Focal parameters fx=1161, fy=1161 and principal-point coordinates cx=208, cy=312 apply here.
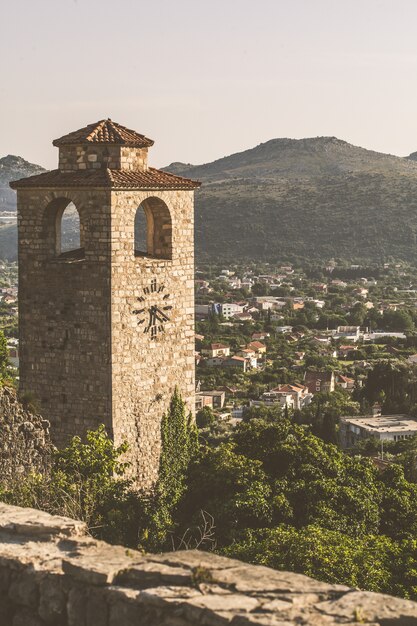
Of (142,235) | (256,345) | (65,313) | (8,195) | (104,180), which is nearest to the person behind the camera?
(104,180)

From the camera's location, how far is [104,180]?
465 inches

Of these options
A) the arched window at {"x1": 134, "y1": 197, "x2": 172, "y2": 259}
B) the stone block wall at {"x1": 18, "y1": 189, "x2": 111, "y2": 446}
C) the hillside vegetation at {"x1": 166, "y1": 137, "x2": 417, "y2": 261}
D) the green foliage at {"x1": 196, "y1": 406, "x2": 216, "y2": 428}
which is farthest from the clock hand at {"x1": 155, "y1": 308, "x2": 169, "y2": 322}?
the hillside vegetation at {"x1": 166, "y1": 137, "x2": 417, "y2": 261}

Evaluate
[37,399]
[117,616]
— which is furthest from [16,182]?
[117,616]

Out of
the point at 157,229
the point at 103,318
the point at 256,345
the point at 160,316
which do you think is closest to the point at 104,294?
the point at 103,318

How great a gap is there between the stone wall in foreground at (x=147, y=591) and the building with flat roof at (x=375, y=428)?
112 feet

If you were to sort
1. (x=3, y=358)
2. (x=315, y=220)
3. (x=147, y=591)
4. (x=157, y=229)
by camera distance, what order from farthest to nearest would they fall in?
(x=315, y=220) < (x=3, y=358) < (x=157, y=229) < (x=147, y=591)

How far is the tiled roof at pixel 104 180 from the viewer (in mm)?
11844

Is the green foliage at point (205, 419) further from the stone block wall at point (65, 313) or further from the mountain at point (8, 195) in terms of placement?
the mountain at point (8, 195)

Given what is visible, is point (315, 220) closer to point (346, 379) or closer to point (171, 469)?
point (346, 379)

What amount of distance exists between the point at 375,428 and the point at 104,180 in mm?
30437

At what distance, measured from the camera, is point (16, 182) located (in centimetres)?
1238

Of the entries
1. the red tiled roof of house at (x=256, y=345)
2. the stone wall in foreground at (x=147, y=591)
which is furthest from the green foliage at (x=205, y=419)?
the stone wall in foreground at (x=147, y=591)

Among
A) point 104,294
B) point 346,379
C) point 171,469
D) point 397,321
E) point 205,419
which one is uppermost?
point 104,294

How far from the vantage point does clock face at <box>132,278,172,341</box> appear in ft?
40.3
